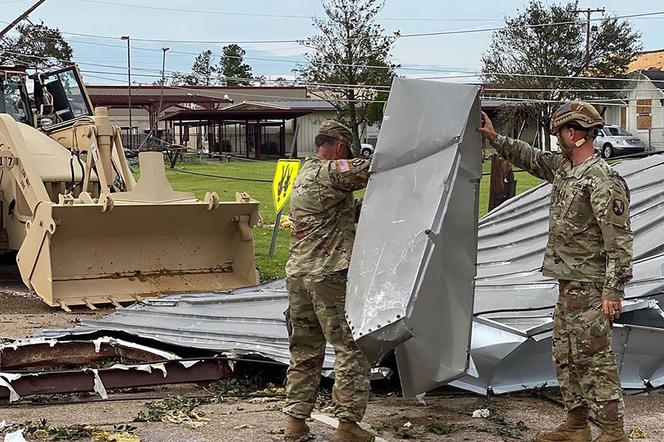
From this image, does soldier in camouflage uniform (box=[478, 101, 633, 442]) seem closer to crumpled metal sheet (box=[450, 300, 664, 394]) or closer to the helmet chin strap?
the helmet chin strap

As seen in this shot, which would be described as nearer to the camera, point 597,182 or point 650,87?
point 597,182

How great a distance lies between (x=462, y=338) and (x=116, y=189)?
6.82 meters

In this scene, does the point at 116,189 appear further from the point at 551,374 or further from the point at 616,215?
the point at 616,215

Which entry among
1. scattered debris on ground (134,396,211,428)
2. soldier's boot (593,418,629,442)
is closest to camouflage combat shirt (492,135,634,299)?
soldier's boot (593,418,629,442)

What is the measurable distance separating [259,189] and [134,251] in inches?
611

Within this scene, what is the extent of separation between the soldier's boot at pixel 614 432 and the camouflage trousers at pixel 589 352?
27 millimetres

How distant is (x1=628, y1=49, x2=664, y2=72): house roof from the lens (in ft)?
188

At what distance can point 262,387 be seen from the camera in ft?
22.1

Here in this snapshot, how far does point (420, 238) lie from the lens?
5.20 m

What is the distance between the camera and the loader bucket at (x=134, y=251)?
9922 mm

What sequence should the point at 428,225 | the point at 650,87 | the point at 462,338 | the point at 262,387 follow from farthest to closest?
the point at 650,87 → the point at 262,387 → the point at 462,338 → the point at 428,225

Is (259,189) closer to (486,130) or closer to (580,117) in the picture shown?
(486,130)

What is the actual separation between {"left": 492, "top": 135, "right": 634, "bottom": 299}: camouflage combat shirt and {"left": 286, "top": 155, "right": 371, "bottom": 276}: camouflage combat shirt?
1120mm

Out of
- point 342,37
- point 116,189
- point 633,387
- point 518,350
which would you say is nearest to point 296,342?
point 518,350
